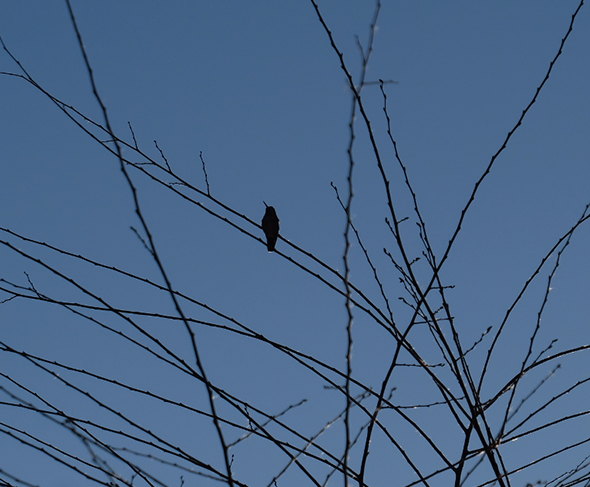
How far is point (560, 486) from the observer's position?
6.81ft

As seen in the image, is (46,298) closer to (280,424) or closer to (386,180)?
(280,424)

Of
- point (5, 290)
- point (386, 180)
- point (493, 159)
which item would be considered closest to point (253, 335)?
point (386, 180)

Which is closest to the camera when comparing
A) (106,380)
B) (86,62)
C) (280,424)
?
(86,62)

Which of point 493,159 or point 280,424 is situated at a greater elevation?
point 493,159

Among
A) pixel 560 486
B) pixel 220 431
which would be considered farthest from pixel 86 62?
pixel 560 486

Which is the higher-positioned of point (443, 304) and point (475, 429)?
point (443, 304)

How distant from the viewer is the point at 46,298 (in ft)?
6.89

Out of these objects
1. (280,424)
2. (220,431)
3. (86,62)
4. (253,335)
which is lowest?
(220,431)

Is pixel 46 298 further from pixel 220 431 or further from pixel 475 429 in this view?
pixel 475 429

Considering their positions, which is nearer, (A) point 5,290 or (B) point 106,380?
(B) point 106,380

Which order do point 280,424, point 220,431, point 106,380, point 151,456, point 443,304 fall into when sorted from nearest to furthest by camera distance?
point 220,431 → point 151,456 → point 106,380 → point 280,424 → point 443,304

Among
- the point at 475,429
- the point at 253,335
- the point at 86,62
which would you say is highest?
the point at 86,62

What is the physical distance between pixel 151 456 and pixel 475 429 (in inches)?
31.8

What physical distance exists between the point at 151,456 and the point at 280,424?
38 centimetres
